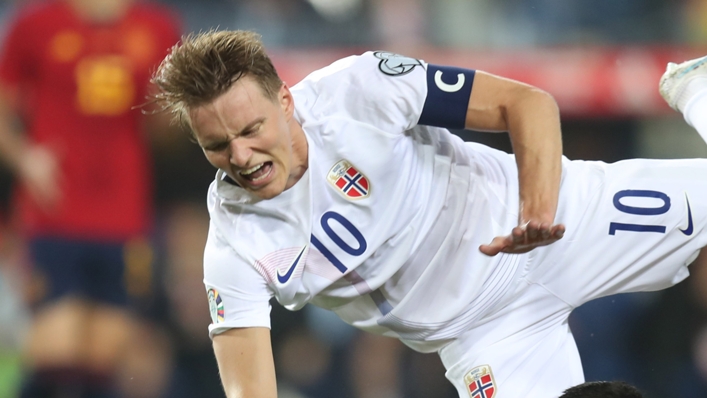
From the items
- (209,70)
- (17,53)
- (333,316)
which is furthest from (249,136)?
(333,316)

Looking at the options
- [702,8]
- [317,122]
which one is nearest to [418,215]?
[317,122]

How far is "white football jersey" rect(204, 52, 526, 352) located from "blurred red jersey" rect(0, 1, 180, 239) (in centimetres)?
162

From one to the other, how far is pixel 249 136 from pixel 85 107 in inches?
76.7

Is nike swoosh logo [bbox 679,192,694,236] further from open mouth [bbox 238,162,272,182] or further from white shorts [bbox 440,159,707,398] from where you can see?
open mouth [bbox 238,162,272,182]

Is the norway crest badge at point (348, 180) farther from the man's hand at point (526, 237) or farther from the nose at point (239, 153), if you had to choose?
the man's hand at point (526, 237)

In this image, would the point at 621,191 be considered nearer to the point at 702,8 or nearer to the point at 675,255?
the point at 675,255

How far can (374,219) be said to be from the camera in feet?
7.83

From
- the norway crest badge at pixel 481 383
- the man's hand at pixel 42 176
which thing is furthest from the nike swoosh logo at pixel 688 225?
the man's hand at pixel 42 176

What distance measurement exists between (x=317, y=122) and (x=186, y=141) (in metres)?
3.11

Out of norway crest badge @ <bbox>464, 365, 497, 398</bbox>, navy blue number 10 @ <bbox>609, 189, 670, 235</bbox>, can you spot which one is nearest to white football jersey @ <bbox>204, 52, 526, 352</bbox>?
norway crest badge @ <bbox>464, 365, 497, 398</bbox>

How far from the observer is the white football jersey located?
232cm

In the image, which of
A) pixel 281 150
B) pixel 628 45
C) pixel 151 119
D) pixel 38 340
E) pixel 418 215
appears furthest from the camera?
pixel 628 45

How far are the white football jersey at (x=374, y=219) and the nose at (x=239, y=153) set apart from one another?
0.58 ft

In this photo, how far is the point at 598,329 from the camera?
4.59 meters
